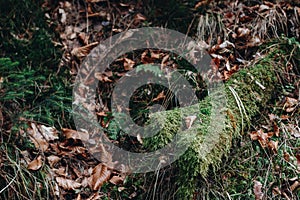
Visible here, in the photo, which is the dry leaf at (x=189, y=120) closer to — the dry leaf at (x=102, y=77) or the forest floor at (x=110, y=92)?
the forest floor at (x=110, y=92)

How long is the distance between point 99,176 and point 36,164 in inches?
18.0

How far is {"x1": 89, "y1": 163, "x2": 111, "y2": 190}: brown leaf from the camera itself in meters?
2.87

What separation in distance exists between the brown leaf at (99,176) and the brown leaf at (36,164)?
39 cm

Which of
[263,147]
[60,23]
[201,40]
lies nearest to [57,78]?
[60,23]

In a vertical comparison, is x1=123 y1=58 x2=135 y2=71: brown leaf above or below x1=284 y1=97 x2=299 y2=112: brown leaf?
below

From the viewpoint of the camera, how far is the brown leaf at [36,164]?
280 centimetres

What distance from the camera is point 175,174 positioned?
258 centimetres

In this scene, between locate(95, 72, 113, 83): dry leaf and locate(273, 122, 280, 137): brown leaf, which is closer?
locate(273, 122, 280, 137): brown leaf

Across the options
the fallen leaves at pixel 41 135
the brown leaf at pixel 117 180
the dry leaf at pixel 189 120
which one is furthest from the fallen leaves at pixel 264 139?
the fallen leaves at pixel 41 135

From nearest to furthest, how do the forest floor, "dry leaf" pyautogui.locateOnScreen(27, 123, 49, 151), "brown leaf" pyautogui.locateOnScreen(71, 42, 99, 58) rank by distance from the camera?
the forest floor, "dry leaf" pyautogui.locateOnScreen(27, 123, 49, 151), "brown leaf" pyautogui.locateOnScreen(71, 42, 99, 58)

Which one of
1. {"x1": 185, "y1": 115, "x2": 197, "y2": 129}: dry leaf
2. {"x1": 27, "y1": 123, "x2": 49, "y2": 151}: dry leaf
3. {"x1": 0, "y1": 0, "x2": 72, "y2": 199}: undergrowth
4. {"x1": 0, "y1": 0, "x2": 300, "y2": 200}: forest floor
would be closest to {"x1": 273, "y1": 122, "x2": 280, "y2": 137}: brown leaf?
{"x1": 0, "y1": 0, "x2": 300, "y2": 200}: forest floor

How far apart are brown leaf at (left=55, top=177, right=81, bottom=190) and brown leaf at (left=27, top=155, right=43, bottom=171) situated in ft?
0.52

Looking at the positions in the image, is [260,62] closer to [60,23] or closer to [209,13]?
[209,13]

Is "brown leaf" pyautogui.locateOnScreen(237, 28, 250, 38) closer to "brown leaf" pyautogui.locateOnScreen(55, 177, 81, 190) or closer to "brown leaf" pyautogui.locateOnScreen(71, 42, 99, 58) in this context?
"brown leaf" pyautogui.locateOnScreen(71, 42, 99, 58)
